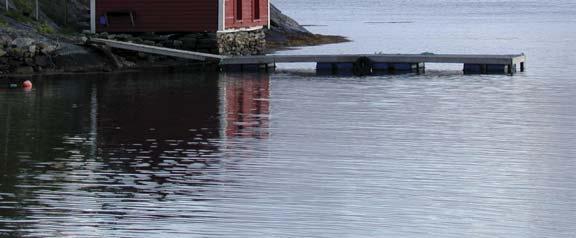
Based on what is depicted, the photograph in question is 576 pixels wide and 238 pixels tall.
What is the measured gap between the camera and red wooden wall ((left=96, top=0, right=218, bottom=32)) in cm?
4359

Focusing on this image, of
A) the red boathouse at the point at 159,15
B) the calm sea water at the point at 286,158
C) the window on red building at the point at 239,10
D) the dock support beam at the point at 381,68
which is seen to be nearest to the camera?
the calm sea water at the point at 286,158

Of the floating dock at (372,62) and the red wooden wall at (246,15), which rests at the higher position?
the red wooden wall at (246,15)

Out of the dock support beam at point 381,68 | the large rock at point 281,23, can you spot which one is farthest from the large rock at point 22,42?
the large rock at point 281,23

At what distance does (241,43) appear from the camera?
155ft

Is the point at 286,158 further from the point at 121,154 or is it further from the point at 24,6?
the point at 24,6

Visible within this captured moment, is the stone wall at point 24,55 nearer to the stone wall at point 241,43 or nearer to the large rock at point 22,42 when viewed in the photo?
the large rock at point 22,42

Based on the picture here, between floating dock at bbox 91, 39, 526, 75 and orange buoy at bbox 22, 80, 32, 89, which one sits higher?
floating dock at bbox 91, 39, 526, 75

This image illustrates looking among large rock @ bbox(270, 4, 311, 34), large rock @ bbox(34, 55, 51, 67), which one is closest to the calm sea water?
large rock @ bbox(34, 55, 51, 67)

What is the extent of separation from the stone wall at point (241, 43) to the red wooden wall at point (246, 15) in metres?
0.33

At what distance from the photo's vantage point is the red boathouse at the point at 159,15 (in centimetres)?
4359

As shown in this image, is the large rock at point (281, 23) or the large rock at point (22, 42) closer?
the large rock at point (22, 42)

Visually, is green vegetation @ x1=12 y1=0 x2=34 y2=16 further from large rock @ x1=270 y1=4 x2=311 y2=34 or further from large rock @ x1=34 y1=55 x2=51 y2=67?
large rock @ x1=270 y1=4 x2=311 y2=34

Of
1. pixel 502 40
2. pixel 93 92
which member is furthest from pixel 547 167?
pixel 502 40

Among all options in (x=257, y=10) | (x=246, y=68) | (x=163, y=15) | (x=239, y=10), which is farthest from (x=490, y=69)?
(x=163, y=15)
